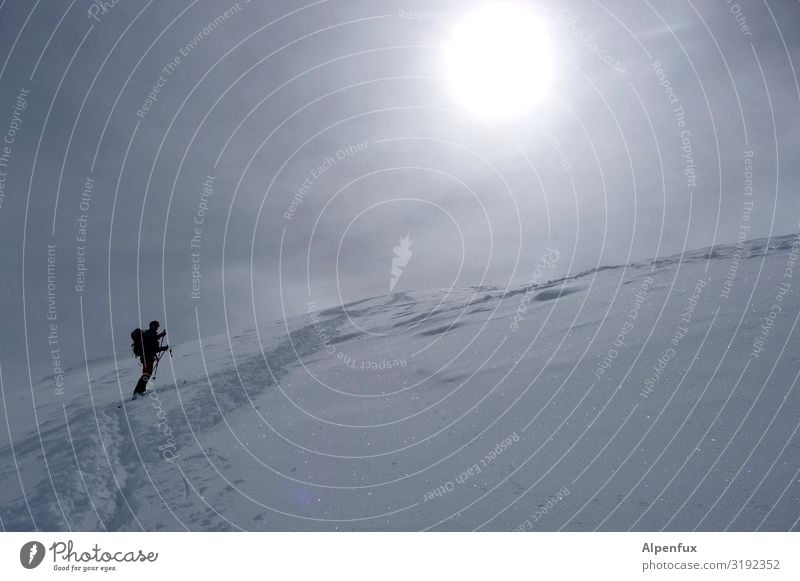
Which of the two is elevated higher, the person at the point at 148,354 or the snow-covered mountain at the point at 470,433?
the person at the point at 148,354

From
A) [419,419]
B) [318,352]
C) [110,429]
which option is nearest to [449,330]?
[318,352]

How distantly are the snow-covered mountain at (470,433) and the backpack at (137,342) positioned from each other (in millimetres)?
1498

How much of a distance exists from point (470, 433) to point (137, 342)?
11.3 meters

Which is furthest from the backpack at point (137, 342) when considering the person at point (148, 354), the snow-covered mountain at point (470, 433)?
the snow-covered mountain at point (470, 433)

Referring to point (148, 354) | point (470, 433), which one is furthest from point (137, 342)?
point (470, 433)

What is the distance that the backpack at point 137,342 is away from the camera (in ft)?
50.3

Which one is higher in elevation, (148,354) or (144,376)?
(148,354)

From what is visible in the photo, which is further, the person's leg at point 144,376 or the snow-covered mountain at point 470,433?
the person's leg at point 144,376

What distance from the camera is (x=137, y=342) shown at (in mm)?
15430

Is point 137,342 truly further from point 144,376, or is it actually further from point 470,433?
point 470,433

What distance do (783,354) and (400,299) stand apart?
73.2ft

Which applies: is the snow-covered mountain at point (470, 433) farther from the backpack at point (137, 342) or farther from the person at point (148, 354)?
the backpack at point (137, 342)

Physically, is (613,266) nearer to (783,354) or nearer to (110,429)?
(783,354)
